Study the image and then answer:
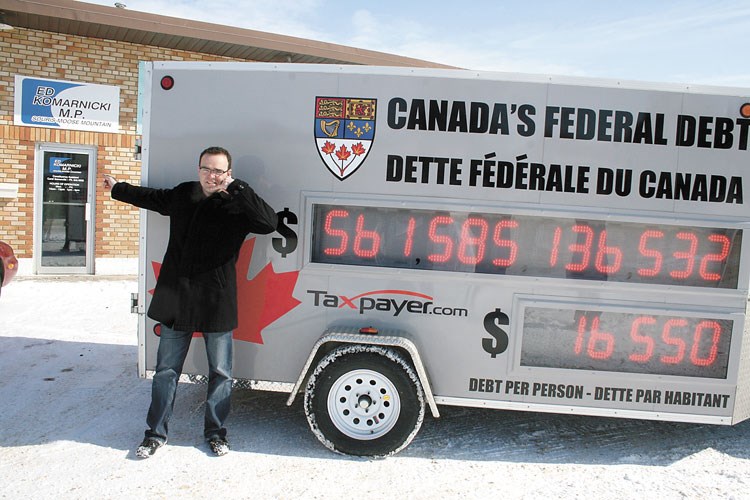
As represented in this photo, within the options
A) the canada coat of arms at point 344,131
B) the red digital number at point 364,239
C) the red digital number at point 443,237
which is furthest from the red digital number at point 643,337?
the canada coat of arms at point 344,131

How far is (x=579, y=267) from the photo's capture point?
13.1 ft

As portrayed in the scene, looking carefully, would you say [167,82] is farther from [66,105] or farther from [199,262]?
[66,105]

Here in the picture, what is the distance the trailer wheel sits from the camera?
3957mm

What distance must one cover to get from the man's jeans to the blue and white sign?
769 cm

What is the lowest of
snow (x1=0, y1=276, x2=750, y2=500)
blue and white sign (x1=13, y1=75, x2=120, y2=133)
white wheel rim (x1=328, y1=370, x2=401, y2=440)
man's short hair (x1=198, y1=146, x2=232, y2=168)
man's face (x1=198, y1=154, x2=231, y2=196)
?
snow (x1=0, y1=276, x2=750, y2=500)

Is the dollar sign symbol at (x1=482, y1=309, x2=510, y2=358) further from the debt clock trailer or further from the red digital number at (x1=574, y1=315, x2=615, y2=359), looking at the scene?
the red digital number at (x1=574, y1=315, x2=615, y2=359)

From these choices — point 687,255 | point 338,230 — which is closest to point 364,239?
point 338,230

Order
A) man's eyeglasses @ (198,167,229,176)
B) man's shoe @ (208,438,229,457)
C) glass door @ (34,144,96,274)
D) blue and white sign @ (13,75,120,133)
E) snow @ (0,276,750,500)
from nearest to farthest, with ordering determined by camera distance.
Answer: snow @ (0,276,750,500) < man's eyeglasses @ (198,167,229,176) < man's shoe @ (208,438,229,457) < blue and white sign @ (13,75,120,133) < glass door @ (34,144,96,274)

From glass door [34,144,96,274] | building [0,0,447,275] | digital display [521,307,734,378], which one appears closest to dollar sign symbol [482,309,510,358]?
digital display [521,307,734,378]

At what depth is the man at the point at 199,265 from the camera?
3.83 meters

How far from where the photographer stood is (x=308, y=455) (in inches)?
159

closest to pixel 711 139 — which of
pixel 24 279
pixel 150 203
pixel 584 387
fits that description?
pixel 584 387

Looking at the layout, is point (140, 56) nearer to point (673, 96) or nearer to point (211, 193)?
point (211, 193)

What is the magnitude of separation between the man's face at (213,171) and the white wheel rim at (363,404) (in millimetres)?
1585
